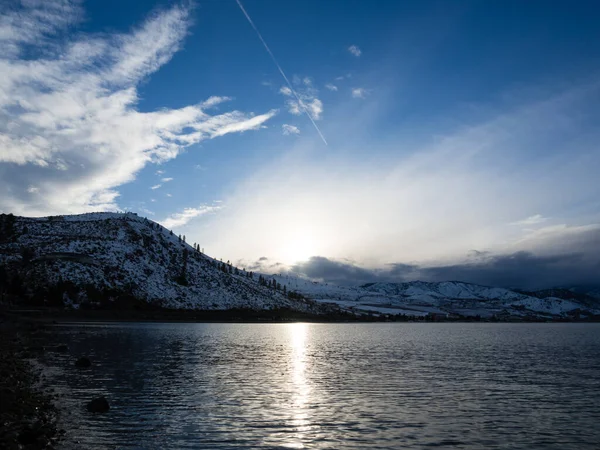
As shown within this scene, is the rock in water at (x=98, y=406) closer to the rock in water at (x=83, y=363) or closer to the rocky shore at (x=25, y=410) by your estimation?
the rocky shore at (x=25, y=410)

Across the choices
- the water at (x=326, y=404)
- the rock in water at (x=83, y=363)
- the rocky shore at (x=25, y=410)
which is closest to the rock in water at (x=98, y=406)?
the water at (x=326, y=404)

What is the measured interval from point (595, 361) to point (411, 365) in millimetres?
34144

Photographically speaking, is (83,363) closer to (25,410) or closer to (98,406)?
(98,406)

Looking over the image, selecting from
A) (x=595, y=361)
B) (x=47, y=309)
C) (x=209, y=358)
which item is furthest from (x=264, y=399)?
(x=47, y=309)

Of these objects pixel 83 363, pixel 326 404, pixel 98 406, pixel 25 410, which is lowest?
pixel 326 404

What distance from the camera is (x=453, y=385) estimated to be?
4975 cm

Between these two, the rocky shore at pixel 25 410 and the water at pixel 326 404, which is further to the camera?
the water at pixel 326 404

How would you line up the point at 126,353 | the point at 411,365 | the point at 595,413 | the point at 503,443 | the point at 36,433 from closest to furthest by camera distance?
the point at 36,433 → the point at 503,443 → the point at 595,413 → the point at 411,365 → the point at 126,353

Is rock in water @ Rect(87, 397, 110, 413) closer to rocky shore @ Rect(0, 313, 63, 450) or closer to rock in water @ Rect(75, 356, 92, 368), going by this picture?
rocky shore @ Rect(0, 313, 63, 450)

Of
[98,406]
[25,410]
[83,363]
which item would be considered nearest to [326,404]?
[98,406]

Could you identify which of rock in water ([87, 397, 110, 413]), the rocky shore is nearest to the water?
rock in water ([87, 397, 110, 413])

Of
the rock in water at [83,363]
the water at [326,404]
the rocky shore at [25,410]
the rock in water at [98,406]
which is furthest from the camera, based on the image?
the rock in water at [83,363]

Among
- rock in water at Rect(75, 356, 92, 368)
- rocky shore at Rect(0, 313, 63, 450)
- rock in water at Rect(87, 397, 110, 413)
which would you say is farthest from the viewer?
rock in water at Rect(75, 356, 92, 368)

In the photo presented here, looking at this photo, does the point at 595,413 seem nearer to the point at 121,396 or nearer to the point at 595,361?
the point at 121,396
